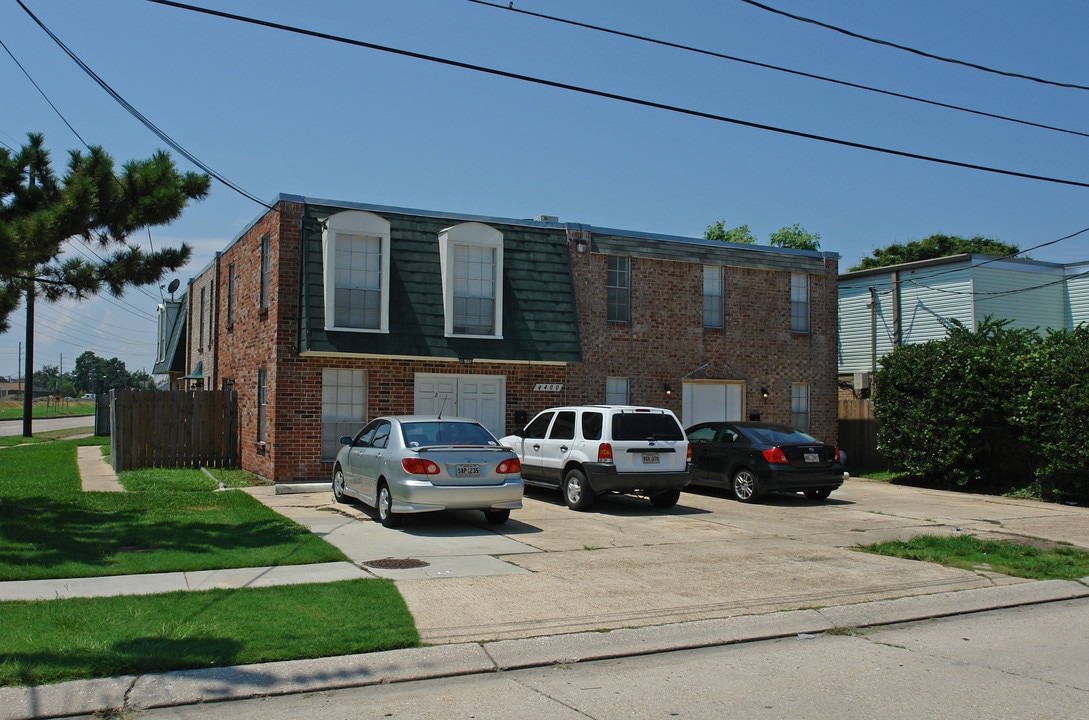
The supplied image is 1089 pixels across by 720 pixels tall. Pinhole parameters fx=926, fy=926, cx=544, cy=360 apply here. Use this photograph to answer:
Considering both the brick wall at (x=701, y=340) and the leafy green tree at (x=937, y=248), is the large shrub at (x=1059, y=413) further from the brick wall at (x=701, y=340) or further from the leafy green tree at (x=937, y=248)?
the leafy green tree at (x=937, y=248)

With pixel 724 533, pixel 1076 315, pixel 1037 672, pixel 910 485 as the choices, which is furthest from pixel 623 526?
pixel 1076 315

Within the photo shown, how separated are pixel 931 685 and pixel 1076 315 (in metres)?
25.5

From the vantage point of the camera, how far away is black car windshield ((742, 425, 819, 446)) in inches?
653

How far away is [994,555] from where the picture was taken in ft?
37.1

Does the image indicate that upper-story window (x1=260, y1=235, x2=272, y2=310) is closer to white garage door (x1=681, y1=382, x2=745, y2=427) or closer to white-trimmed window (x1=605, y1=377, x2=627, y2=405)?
white-trimmed window (x1=605, y1=377, x2=627, y2=405)

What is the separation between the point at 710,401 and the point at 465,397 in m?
6.36

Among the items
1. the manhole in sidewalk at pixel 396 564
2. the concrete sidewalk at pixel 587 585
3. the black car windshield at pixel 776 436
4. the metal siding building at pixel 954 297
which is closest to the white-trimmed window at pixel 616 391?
the black car windshield at pixel 776 436

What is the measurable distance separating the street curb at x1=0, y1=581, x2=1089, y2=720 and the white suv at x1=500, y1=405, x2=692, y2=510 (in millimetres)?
6112

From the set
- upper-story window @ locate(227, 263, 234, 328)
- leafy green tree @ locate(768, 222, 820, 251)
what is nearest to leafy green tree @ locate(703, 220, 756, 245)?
leafy green tree @ locate(768, 222, 820, 251)

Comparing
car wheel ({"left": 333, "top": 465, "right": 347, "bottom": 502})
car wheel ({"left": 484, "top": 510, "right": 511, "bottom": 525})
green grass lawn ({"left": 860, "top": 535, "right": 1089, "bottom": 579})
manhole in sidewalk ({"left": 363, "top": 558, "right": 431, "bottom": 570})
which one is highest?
car wheel ({"left": 333, "top": 465, "right": 347, "bottom": 502})

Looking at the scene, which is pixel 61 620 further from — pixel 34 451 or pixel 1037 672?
pixel 34 451

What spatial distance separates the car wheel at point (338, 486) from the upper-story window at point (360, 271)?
359cm

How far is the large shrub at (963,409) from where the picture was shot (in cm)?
1859

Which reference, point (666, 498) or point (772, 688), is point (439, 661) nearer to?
point (772, 688)
